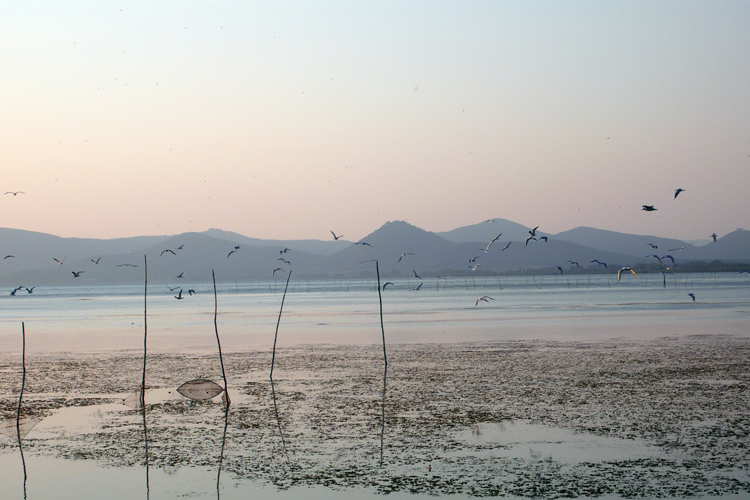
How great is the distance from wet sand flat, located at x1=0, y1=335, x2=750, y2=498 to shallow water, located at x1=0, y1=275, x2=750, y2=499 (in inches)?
1.4

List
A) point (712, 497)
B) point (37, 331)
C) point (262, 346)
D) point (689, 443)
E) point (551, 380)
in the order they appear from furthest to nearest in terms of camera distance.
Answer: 1. point (37, 331)
2. point (262, 346)
3. point (551, 380)
4. point (689, 443)
5. point (712, 497)

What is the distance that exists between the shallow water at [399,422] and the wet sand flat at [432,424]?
35 millimetres

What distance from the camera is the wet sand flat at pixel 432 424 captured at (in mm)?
7867

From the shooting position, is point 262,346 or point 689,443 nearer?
point 689,443

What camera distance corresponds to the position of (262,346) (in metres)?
22.1

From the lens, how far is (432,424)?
10.4 m

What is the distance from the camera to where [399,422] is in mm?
10578

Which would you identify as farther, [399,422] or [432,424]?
[399,422]

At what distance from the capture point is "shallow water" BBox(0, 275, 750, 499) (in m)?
7.80

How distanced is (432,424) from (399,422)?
0.47 metres

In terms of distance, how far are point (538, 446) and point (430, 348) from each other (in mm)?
11653

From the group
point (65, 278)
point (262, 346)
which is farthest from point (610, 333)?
point (65, 278)

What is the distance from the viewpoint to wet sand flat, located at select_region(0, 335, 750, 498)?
7867mm

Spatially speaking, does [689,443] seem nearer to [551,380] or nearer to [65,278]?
[551,380]
